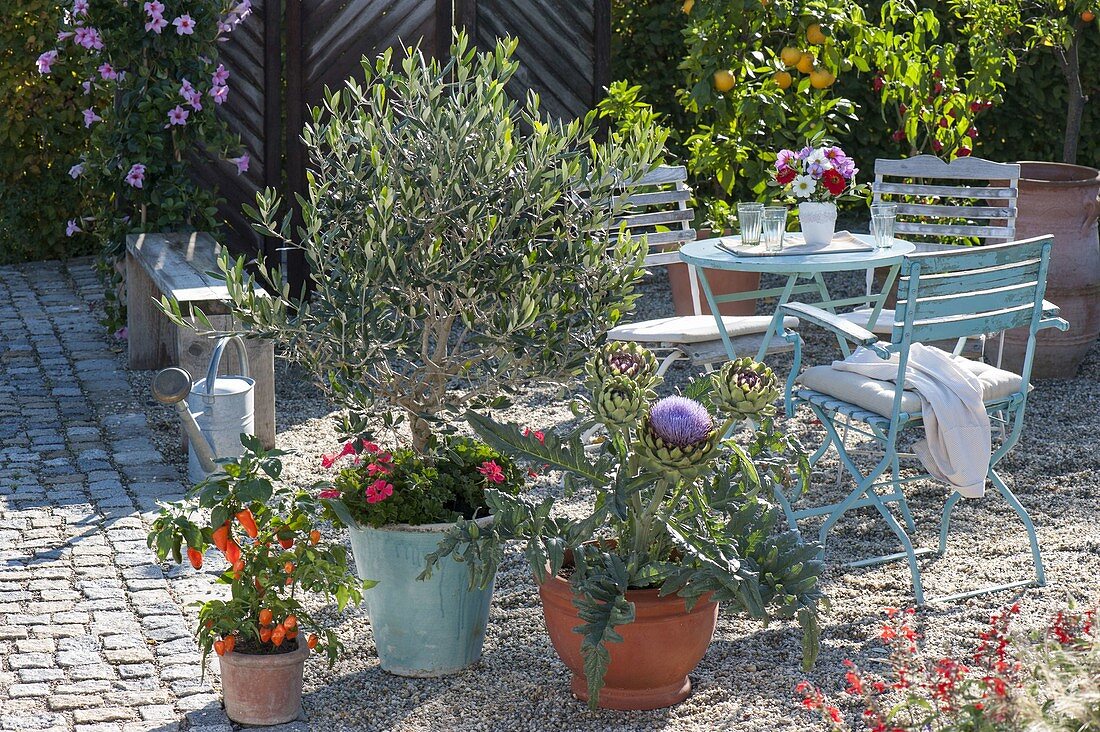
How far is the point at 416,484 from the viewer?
11.0 feet

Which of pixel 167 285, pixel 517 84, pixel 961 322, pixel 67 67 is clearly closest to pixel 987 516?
pixel 961 322

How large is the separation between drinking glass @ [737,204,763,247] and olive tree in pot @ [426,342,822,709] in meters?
1.66

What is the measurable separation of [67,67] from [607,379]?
6.13m

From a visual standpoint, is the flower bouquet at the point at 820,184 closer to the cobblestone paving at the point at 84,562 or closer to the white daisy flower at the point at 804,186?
the white daisy flower at the point at 804,186

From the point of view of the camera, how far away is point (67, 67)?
8.03 m

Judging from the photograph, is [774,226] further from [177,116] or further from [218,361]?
[177,116]

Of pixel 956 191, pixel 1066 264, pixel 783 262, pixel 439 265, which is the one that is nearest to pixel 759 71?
pixel 956 191

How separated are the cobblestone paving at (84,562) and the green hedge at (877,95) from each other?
4.06m

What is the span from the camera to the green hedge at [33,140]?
7.99m

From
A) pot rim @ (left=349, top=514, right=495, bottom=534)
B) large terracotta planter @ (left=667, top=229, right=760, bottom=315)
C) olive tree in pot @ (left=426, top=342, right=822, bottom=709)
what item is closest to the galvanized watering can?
pot rim @ (left=349, top=514, right=495, bottom=534)

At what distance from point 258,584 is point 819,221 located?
106 inches

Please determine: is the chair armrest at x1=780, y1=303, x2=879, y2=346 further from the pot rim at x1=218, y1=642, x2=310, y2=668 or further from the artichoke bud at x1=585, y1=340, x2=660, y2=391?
the pot rim at x1=218, y1=642, x2=310, y2=668

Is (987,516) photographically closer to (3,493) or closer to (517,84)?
(3,493)

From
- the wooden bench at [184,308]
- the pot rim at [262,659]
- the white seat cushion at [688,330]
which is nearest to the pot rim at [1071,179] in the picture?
the white seat cushion at [688,330]
